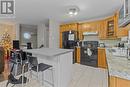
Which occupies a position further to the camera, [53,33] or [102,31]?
[53,33]

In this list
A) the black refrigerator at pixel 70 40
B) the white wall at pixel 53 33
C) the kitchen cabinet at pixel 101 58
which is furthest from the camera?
the black refrigerator at pixel 70 40

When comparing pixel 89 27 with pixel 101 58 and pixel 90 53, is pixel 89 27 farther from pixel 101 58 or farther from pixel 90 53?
pixel 101 58

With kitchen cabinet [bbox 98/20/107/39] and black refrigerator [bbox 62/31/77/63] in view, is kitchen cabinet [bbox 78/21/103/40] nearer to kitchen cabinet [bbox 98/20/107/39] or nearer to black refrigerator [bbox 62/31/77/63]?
kitchen cabinet [bbox 98/20/107/39]

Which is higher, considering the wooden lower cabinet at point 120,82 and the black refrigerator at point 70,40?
the black refrigerator at point 70,40

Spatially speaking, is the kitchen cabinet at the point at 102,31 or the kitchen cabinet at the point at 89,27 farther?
the kitchen cabinet at the point at 89,27

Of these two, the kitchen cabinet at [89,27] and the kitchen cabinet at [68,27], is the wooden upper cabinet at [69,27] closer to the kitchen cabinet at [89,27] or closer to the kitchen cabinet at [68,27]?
the kitchen cabinet at [68,27]

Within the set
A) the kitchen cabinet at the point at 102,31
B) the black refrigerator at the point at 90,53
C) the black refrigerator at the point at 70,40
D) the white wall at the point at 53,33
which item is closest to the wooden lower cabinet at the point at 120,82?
the black refrigerator at the point at 90,53

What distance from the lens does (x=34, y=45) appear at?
28.0 feet

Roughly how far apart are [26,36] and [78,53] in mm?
4368

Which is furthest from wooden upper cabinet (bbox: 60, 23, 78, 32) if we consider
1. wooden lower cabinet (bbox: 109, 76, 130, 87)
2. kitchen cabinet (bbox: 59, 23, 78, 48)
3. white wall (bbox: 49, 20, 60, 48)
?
wooden lower cabinet (bbox: 109, 76, 130, 87)

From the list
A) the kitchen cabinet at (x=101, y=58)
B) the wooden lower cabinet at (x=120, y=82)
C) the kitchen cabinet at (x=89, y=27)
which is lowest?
the kitchen cabinet at (x=101, y=58)

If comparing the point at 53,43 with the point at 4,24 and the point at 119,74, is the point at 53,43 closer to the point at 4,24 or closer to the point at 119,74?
the point at 4,24

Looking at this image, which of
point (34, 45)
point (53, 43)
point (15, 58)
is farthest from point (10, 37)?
point (15, 58)

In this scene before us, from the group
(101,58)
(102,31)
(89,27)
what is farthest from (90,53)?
(89,27)
